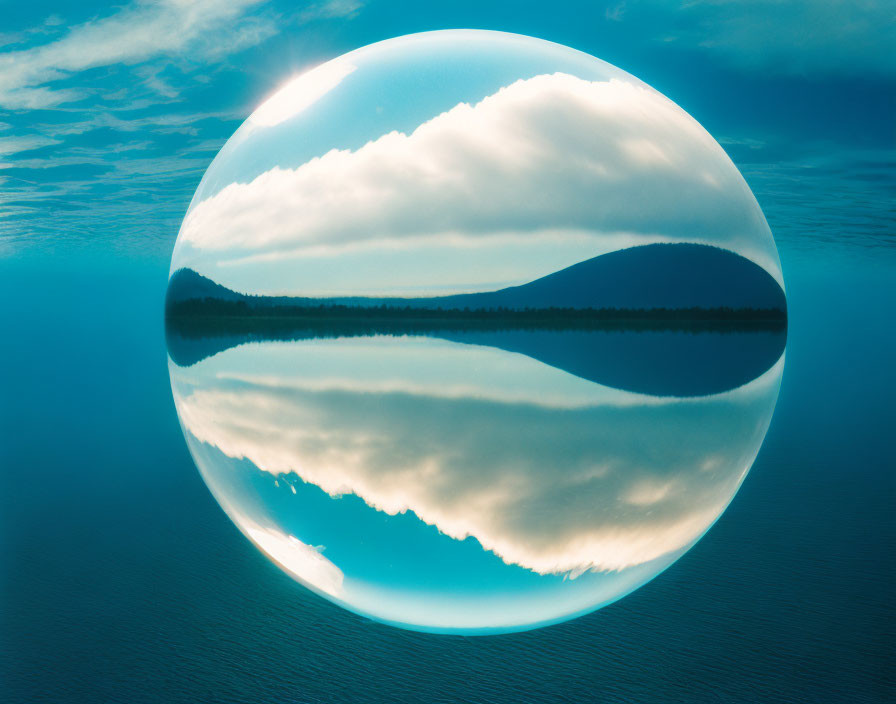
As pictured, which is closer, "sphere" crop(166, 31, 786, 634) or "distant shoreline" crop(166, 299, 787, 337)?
"sphere" crop(166, 31, 786, 634)

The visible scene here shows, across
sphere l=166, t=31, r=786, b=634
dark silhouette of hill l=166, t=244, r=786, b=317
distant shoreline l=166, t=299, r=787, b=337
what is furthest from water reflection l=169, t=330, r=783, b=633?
dark silhouette of hill l=166, t=244, r=786, b=317

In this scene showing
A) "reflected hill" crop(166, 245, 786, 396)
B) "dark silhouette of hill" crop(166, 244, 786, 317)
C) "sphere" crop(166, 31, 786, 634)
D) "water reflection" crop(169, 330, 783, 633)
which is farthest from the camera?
"reflected hill" crop(166, 245, 786, 396)

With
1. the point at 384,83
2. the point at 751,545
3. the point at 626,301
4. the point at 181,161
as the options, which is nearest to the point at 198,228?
the point at 384,83

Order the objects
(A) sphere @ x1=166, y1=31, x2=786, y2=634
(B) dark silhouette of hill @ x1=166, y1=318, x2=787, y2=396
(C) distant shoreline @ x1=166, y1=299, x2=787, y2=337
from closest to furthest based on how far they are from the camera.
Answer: (A) sphere @ x1=166, y1=31, x2=786, y2=634 < (C) distant shoreline @ x1=166, y1=299, x2=787, y2=337 < (B) dark silhouette of hill @ x1=166, y1=318, x2=787, y2=396

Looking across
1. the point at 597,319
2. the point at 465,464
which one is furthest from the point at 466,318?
the point at 465,464

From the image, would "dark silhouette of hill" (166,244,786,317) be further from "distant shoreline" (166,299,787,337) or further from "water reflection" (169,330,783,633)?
"water reflection" (169,330,783,633)

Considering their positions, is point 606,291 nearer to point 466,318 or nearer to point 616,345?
point 616,345

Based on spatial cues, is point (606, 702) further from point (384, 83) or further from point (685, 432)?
point (384, 83)
